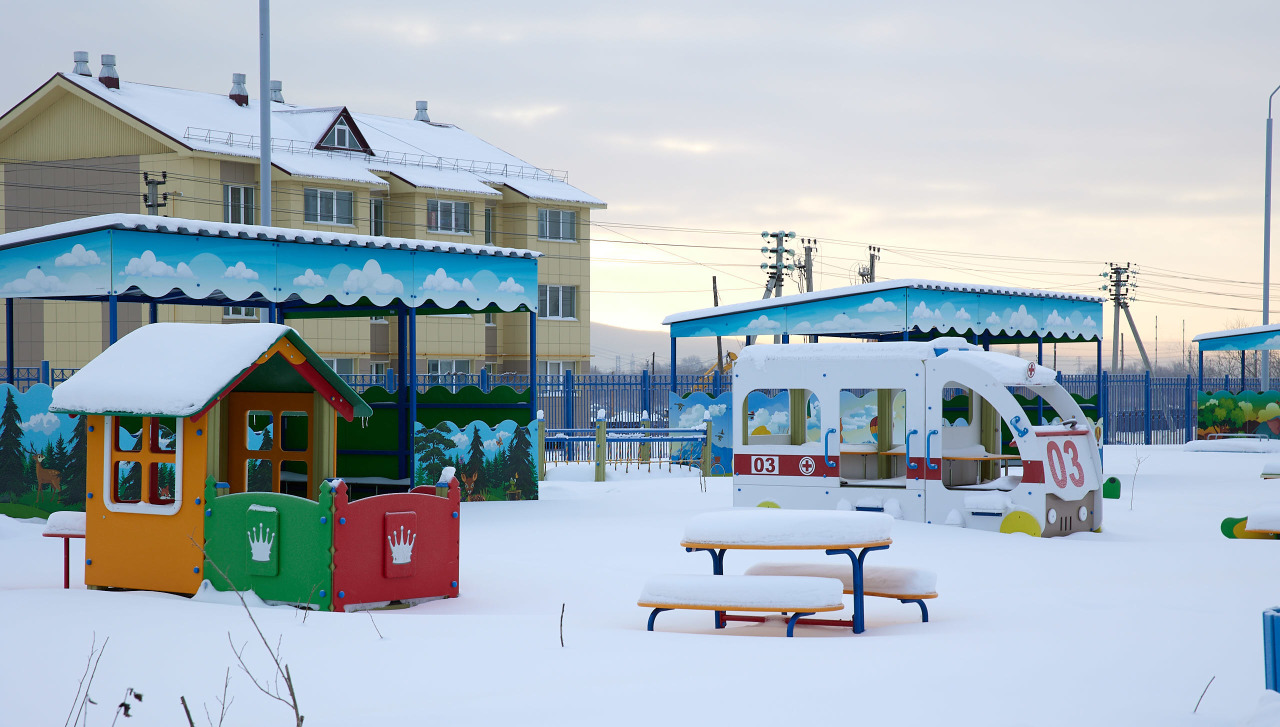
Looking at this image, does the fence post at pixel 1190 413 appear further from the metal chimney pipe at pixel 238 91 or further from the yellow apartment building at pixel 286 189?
the metal chimney pipe at pixel 238 91

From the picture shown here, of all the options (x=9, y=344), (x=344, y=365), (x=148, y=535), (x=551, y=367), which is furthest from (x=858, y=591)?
(x=551, y=367)

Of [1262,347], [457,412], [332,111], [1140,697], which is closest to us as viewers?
[1140,697]

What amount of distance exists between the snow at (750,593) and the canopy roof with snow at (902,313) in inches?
623

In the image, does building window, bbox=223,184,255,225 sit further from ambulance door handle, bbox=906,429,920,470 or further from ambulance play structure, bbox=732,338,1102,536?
ambulance door handle, bbox=906,429,920,470

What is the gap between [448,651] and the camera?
7.03 meters

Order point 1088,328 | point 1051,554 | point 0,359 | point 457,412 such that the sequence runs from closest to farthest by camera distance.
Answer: point 1051,554
point 457,412
point 1088,328
point 0,359

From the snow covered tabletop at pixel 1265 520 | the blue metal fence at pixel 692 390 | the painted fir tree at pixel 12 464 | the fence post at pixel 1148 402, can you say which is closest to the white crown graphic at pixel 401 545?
the painted fir tree at pixel 12 464

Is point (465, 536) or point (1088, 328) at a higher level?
point (1088, 328)

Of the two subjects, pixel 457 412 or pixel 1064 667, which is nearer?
pixel 1064 667

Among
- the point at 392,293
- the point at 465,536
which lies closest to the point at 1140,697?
the point at 465,536

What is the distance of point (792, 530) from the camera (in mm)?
8461

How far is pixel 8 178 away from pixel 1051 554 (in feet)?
128

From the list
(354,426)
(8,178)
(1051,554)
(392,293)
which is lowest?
(1051,554)

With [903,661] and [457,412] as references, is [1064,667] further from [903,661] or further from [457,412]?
[457,412]
